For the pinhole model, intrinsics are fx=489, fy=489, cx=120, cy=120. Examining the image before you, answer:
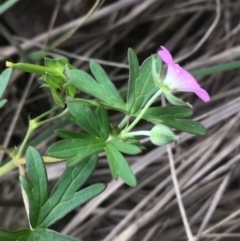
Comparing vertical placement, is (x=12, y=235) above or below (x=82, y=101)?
below

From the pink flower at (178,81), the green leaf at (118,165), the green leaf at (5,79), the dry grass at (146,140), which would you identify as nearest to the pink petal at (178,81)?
the pink flower at (178,81)

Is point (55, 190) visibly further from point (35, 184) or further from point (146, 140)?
point (146, 140)

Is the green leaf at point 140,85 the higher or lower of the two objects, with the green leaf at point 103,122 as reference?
higher

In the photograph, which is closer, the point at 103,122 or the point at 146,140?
the point at 103,122

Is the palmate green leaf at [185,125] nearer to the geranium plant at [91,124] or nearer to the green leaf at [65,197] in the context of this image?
the geranium plant at [91,124]

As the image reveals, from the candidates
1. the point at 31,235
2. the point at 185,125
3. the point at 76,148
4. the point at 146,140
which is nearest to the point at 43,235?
the point at 31,235

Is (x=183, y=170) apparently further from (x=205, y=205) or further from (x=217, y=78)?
(x=217, y=78)
